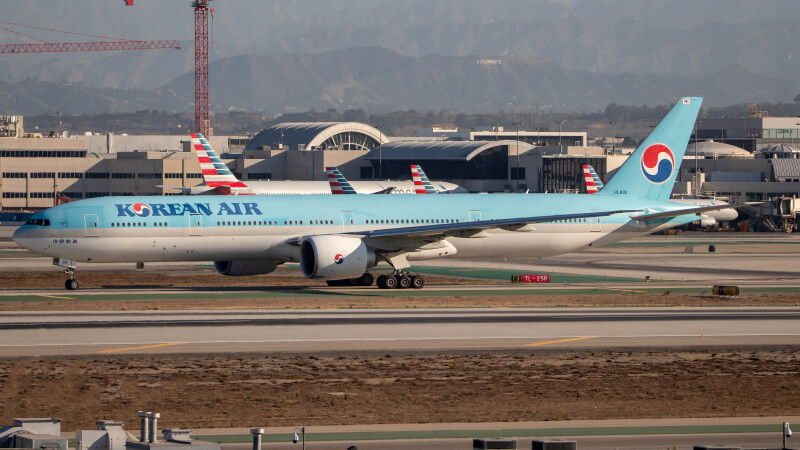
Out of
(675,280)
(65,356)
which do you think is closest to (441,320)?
(65,356)

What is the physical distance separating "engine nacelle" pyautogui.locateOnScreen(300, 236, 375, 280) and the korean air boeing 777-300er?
0.18 feet

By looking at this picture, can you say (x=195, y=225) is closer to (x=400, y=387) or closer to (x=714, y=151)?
(x=400, y=387)

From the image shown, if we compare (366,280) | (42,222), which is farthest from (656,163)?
(42,222)

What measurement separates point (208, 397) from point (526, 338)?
43.4ft

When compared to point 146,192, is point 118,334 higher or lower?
lower

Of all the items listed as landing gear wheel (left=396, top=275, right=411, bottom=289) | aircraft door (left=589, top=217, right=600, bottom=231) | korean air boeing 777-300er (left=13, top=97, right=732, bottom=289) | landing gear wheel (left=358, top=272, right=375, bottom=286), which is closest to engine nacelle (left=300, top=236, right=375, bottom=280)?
korean air boeing 777-300er (left=13, top=97, right=732, bottom=289)

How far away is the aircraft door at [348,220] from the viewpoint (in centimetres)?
5378

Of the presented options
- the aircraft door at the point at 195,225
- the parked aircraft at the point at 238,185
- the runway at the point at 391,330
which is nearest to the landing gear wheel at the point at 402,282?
the runway at the point at 391,330

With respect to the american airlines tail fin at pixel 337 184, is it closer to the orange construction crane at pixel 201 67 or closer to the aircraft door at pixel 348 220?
the aircraft door at pixel 348 220

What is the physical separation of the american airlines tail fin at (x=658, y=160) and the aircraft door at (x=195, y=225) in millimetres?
23283

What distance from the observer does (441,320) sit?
41.0 metres

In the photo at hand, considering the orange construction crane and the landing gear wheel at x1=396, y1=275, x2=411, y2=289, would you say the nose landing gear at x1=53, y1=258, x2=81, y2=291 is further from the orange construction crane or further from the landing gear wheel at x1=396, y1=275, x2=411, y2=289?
the orange construction crane

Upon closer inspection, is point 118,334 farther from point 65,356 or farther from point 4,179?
point 4,179

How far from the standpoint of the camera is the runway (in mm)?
34406
